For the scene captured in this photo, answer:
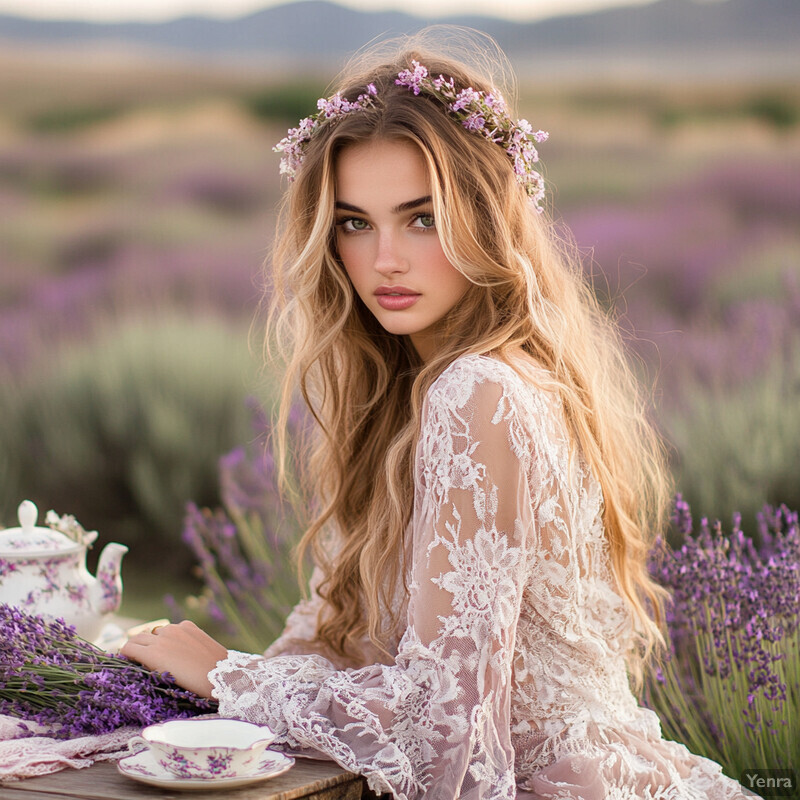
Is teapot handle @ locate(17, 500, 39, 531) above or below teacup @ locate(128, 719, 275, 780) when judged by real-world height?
above

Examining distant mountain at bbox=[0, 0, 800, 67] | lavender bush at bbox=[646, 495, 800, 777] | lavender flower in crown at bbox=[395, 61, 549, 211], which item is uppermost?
distant mountain at bbox=[0, 0, 800, 67]

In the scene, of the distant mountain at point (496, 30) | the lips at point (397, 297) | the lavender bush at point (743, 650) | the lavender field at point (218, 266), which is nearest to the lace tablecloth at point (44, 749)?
the lips at point (397, 297)

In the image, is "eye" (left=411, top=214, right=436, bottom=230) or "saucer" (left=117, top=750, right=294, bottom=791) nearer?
"saucer" (left=117, top=750, right=294, bottom=791)

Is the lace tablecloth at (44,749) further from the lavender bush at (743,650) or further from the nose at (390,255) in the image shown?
the lavender bush at (743,650)

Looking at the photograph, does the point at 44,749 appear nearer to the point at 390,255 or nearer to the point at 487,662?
the point at 487,662

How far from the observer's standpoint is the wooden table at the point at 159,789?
142 centimetres

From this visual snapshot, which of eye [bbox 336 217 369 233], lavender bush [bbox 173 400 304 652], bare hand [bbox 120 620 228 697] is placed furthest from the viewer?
lavender bush [bbox 173 400 304 652]

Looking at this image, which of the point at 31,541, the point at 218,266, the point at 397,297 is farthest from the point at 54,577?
the point at 218,266

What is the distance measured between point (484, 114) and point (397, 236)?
31 cm

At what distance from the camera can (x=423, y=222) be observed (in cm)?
198

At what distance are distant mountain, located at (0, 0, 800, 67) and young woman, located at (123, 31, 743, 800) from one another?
62.6 inches

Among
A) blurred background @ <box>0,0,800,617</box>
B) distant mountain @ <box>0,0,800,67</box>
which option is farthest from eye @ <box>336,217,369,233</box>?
distant mountain @ <box>0,0,800,67</box>

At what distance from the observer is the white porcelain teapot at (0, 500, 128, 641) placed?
82.0 inches

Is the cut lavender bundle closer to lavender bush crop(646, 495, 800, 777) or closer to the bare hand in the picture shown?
the bare hand
